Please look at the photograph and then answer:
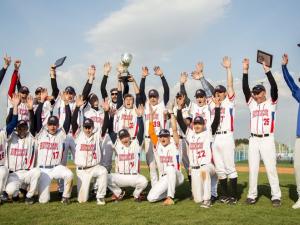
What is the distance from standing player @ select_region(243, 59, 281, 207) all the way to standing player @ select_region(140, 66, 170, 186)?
8.11 feet

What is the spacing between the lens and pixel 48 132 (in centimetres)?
835

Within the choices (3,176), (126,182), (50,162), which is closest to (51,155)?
(50,162)

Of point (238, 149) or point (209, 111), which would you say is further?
point (238, 149)

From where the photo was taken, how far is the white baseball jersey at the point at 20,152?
7.89 metres

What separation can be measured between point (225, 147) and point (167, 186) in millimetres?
1639

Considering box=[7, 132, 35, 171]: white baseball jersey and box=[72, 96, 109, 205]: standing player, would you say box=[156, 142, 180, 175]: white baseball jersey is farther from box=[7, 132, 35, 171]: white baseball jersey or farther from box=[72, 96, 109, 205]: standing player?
box=[7, 132, 35, 171]: white baseball jersey

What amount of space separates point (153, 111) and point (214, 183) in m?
2.61

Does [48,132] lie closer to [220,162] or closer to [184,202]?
[184,202]

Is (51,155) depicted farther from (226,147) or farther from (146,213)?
(226,147)

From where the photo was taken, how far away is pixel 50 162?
8203 mm

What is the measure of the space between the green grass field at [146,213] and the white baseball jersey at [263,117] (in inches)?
64.7

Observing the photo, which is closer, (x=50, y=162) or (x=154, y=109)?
(x=50, y=162)

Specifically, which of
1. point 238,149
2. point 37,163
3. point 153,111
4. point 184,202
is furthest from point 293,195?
point 238,149

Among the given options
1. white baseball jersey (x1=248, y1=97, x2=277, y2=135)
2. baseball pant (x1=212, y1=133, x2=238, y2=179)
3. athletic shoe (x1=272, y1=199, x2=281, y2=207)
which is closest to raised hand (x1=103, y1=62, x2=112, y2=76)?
baseball pant (x1=212, y1=133, x2=238, y2=179)
